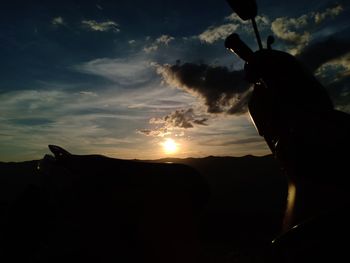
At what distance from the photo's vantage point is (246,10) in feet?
6.01

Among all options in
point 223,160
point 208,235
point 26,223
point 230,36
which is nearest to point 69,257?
point 26,223

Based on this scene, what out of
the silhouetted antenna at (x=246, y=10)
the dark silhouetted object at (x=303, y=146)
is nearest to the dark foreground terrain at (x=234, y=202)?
the dark silhouetted object at (x=303, y=146)

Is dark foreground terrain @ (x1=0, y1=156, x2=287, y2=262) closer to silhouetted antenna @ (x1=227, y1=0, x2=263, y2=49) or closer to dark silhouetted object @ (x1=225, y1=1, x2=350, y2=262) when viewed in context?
dark silhouetted object @ (x1=225, y1=1, x2=350, y2=262)

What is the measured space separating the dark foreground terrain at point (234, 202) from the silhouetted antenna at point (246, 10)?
6.32 meters

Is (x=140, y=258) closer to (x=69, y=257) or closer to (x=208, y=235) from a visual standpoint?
(x=69, y=257)

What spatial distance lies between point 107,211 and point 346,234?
18.4 ft

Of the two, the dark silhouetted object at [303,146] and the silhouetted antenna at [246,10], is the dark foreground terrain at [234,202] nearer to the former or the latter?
the dark silhouetted object at [303,146]

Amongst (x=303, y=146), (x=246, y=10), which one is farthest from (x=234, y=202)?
(x=303, y=146)

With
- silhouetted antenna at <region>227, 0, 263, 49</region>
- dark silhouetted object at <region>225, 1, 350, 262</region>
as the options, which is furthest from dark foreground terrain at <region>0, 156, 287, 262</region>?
silhouetted antenna at <region>227, 0, 263, 49</region>

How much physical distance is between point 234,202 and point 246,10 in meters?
47.5

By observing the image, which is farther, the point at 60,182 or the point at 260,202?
the point at 260,202

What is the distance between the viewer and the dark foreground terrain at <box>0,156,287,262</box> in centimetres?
1842

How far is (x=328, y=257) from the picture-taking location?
3.38 feet

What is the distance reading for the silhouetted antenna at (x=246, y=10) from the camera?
1814 mm
